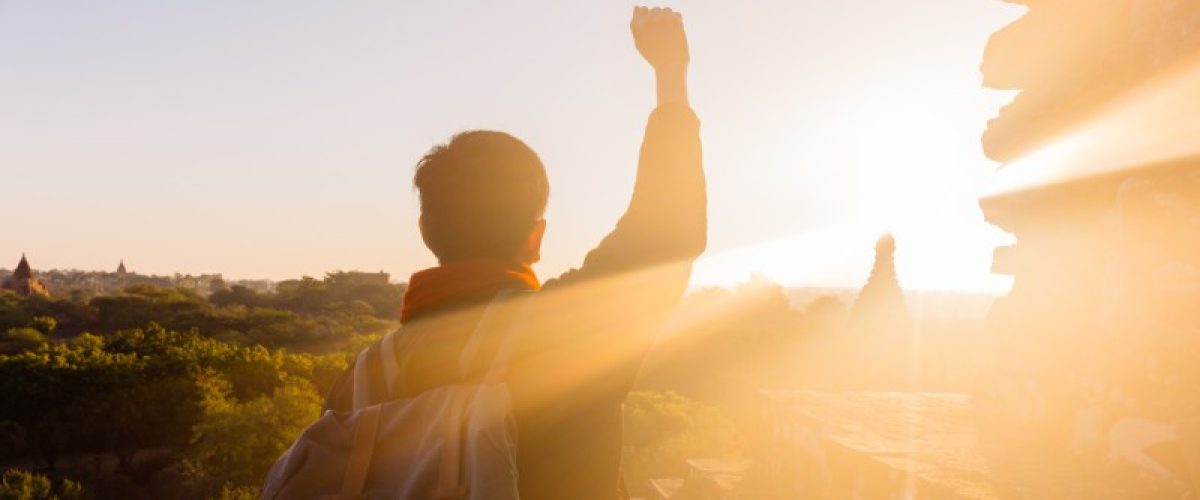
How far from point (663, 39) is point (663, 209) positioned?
0.53m

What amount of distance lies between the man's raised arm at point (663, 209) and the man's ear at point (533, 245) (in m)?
0.13

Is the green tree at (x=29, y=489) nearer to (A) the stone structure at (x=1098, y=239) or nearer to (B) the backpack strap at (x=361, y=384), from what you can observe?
(B) the backpack strap at (x=361, y=384)

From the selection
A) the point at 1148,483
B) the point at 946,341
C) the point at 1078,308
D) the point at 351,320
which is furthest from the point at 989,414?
the point at 946,341

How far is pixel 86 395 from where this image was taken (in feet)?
76.1

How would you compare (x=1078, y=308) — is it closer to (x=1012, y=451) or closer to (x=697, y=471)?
(x=1012, y=451)

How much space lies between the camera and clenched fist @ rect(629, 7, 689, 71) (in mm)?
1831

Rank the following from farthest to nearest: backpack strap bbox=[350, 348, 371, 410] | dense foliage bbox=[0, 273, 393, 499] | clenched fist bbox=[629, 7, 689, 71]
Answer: dense foliage bbox=[0, 273, 393, 499] → clenched fist bbox=[629, 7, 689, 71] → backpack strap bbox=[350, 348, 371, 410]

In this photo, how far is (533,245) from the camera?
1709 millimetres

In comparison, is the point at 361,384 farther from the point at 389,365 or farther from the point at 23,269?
the point at 23,269

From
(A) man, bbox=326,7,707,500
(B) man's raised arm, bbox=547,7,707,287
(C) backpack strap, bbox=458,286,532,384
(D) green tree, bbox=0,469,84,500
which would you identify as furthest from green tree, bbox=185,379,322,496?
(B) man's raised arm, bbox=547,7,707,287

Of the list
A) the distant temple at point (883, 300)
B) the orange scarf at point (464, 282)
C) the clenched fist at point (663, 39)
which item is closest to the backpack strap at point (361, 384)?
the orange scarf at point (464, 282)

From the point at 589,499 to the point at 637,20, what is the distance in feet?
4.22

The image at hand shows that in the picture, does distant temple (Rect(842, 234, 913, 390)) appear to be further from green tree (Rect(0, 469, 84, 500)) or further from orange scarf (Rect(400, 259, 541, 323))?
orange scarf (Rect(400, 259, 541, 323))

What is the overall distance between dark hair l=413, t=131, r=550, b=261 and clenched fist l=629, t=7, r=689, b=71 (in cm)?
47
